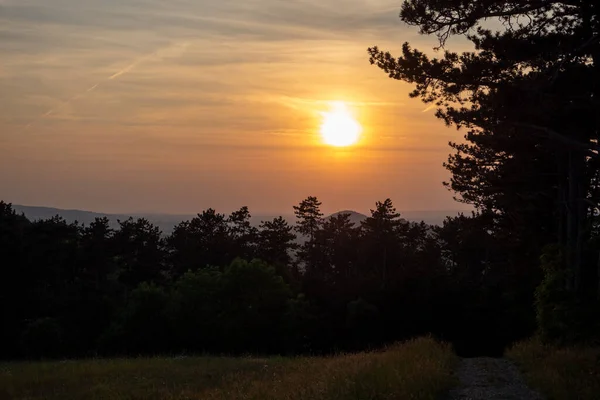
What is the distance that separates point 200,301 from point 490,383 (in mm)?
35761

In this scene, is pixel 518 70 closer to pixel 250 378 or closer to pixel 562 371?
pixel 562 371

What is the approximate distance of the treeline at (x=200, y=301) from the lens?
44812 mm

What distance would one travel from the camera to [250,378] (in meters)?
18.2

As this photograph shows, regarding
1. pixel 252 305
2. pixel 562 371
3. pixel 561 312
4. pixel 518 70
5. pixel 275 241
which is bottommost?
pixel 252 305

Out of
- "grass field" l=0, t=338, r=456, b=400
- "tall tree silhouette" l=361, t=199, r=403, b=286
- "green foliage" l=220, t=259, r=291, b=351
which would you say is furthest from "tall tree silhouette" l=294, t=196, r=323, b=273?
"grass field" l=0, t=338, r=456, b=400

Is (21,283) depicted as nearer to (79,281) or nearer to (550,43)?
(79,281)

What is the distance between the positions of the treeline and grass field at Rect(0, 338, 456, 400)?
1693 centimetres

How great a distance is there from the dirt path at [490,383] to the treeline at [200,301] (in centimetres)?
Result: 1998

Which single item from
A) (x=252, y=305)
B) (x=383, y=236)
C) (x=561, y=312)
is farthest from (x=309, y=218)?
(x=561, y=312)

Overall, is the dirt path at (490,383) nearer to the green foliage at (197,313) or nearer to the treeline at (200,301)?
the treeline at (200,301)

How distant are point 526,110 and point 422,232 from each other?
6853 cm

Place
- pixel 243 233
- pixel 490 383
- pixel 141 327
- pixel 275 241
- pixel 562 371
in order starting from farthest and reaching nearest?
pixel 243 233 < pixel 275 241 < pixel 141 327 < pixel 562 371 < pixel 490 383

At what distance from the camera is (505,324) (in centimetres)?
4369

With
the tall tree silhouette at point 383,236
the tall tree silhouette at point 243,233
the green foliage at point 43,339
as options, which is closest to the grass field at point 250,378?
the green foliage at point 43,339
